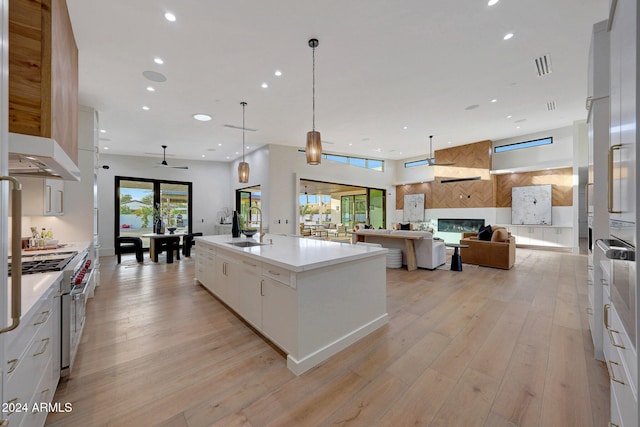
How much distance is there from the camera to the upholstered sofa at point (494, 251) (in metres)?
5.45

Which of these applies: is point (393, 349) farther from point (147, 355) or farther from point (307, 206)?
point (307, 206)

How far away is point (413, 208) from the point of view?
11.0 m

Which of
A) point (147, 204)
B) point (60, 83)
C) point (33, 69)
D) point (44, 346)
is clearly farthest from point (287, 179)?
point (44, 346)

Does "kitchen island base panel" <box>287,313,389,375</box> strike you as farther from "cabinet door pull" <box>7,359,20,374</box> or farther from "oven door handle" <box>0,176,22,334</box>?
"oven door handle" <box>0,176,22,334</box>

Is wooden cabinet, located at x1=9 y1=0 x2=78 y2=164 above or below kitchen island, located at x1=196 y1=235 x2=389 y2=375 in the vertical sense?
above

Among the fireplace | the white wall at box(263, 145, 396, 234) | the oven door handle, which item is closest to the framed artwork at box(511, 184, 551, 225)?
the fireplace

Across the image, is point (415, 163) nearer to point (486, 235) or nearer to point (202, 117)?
point (486, 235)

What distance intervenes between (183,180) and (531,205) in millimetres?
12372

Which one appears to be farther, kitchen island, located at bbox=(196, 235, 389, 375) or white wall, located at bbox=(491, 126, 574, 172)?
white wall, located at bbox=(491, 126, 574, 172)

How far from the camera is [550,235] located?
8109 millimetres

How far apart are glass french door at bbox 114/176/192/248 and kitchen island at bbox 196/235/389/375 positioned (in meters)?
6.89

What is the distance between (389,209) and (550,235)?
559cm

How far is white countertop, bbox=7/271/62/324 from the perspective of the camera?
1214mm

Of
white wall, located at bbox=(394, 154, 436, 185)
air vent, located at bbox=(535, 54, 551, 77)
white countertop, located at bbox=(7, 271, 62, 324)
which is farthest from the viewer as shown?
white wall, located at bbox=(394, 154, 436, 185)
